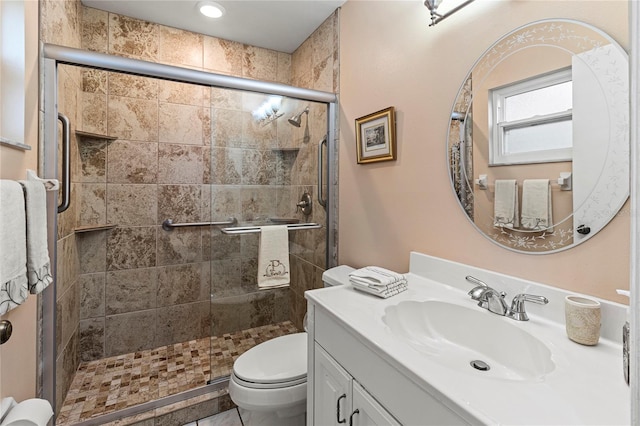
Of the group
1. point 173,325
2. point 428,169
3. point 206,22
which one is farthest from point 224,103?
point 173,325

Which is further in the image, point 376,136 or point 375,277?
point 376,136

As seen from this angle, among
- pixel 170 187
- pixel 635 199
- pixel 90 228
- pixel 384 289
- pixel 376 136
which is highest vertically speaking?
pixel 376 136

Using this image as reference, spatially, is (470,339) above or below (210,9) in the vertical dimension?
below

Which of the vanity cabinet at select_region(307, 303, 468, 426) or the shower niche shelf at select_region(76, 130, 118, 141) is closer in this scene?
the vanity cabinet at select_region(307, 303, 468, 426)

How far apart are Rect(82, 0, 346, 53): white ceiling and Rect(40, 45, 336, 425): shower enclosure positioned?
434 millimetres

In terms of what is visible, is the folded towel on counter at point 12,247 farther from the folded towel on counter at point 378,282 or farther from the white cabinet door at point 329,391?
the folded towel on counter at point 378,282

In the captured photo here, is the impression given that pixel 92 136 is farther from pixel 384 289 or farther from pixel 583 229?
pixel 583 229

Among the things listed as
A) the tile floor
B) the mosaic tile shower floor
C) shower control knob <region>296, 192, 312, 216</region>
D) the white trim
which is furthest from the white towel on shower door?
the white trim

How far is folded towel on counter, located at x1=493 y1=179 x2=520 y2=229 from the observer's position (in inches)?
40.8

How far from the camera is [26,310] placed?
122 centimetres

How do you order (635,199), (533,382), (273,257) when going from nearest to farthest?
(635,199)
(533,382)
(273,257)

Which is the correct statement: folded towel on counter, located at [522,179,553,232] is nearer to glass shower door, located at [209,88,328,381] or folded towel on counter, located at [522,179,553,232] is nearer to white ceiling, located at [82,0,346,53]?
glass shower door, located at [209,88,328,381]

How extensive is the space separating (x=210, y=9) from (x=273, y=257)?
1700mm

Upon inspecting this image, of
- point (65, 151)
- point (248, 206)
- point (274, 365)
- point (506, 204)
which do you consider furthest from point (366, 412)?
point (65, 151)
